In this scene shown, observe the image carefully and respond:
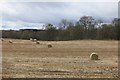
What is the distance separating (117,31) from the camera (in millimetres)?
85000

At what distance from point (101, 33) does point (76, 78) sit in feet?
249

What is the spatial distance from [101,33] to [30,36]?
A: 21193mm

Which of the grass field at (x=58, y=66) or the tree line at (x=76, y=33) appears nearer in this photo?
the grass field at (x=58, y=66)

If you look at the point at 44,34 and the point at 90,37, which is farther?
the point at 44,34

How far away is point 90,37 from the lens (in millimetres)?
87188

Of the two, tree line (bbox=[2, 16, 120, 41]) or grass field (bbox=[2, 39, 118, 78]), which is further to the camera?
tree line (bbox=[2, 16, 120, 41])

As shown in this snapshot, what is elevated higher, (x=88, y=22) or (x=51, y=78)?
(x=88, y=22)

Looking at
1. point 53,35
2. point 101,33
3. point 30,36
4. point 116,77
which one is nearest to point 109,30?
point 101,33

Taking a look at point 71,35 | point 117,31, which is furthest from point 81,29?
point 117,31

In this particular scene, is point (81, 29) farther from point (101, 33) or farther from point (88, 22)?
point (88, 22)

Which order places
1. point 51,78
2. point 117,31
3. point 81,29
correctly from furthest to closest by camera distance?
1. point 81,29
2. point 117,31
3. point 51,78

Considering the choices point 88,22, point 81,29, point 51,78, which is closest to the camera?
point 51,78

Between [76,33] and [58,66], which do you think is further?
[76,33]

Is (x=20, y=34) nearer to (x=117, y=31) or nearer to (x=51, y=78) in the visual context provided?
(x=117, y=31)
